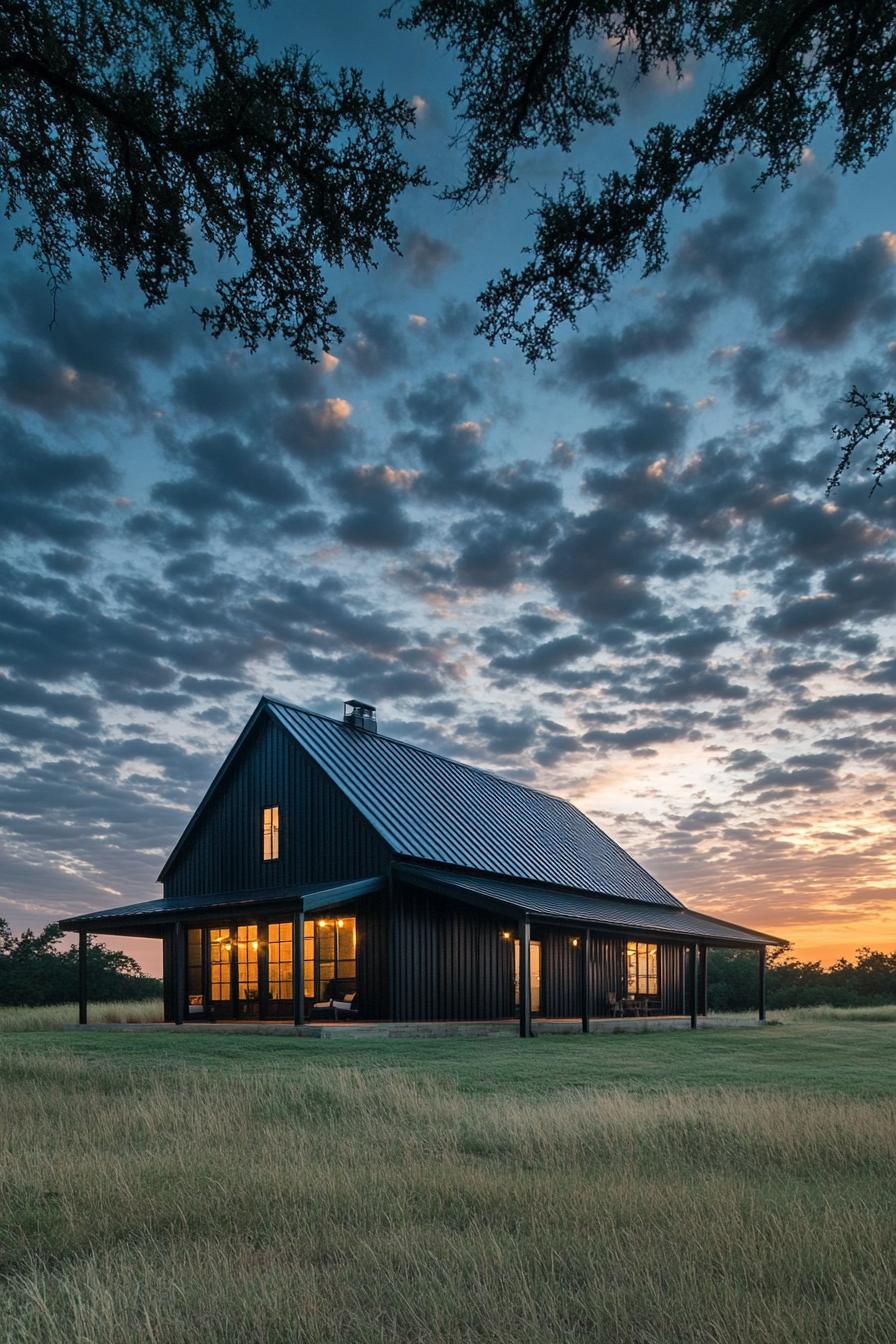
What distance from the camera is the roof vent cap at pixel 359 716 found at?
30.7 metres

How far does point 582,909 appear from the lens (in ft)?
89.4

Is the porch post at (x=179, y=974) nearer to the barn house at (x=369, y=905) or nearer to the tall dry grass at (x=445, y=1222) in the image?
the barn house at (x=369, y=905)

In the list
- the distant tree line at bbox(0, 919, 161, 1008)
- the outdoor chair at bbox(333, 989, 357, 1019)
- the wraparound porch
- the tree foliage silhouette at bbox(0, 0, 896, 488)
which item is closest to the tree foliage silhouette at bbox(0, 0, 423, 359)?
the tree foliage silhouette at bbox(0, 0, 896, 488)

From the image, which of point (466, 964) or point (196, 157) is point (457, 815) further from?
point (196, 157)

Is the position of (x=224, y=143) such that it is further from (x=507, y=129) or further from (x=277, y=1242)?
(x=277, y=1242)

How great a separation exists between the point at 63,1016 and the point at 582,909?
1488 centimetres

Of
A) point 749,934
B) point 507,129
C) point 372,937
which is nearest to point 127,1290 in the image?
point 507,129

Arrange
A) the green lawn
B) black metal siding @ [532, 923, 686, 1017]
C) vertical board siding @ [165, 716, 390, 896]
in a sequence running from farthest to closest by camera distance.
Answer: black metal siding @ [532, 923, 686, 1017], vertical board siding @ [165, 716, 390, 896], the green lawn

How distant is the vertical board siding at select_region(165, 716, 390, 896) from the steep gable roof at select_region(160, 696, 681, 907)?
0.37 metres

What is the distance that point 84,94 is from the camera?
8.42 meters

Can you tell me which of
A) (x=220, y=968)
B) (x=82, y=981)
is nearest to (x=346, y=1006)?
(x=220, y=968)

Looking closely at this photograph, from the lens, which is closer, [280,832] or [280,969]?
[280,969]

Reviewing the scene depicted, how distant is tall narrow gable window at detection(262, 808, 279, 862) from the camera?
27.4 metres

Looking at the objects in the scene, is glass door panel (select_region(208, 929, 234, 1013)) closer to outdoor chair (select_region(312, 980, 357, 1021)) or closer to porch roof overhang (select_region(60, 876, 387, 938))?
porch roof overhang (select_region(60, 876, 387, 938))
